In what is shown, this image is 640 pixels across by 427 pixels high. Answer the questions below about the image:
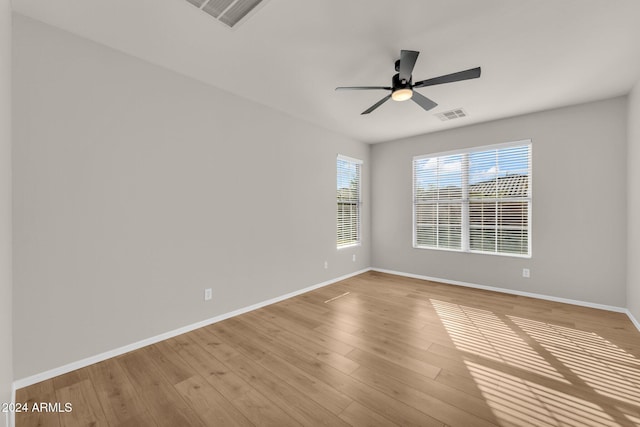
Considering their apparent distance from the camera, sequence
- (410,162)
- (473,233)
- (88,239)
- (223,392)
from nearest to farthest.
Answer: (223,392) < (88,239) < (473,233) < (410,162)

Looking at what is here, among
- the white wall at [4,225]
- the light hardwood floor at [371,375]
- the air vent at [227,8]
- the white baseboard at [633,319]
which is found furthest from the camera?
the white baseboard at [633,319]

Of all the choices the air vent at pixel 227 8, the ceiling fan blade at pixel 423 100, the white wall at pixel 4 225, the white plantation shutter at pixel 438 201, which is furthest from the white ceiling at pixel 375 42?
the white plantation shutter at pixel 438 201

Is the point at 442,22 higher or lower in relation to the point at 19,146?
higher

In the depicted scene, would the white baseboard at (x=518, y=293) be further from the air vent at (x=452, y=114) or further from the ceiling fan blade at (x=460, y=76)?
the ceiling fan blade at (x=460, y=76)

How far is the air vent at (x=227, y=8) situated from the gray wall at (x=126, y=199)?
1099 mm

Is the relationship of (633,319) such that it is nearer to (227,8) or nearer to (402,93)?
(402,93)

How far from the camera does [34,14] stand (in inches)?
78.2

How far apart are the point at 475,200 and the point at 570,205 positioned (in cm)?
120

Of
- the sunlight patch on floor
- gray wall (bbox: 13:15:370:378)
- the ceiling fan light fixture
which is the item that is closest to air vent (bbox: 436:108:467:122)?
the ceiling fan light fixture

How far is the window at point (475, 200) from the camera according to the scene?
4160 mm

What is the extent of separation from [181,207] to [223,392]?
1.84 metres

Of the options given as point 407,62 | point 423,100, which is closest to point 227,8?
point 407,62

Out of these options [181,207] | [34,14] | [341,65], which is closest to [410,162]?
[341,65]

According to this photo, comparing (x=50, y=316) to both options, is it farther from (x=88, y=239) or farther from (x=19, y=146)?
(x=19, y=146)
